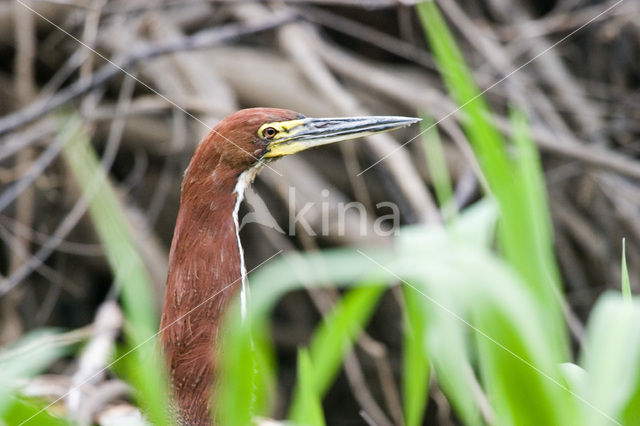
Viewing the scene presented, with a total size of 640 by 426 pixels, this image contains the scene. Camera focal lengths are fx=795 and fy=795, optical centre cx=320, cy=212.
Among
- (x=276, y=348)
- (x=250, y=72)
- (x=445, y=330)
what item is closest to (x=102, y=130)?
(x=250, y=72)

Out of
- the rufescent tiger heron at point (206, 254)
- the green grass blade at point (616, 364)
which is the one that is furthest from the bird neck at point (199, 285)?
the green grass blade at point (616, 364)

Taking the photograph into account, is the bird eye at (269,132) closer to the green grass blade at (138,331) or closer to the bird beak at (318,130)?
the bird beak at (318,130)

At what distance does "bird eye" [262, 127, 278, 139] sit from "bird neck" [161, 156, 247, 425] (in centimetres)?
5

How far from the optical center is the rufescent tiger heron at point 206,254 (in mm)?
618

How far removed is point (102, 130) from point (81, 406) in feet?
3.81

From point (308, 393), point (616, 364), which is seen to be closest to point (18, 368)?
point (308, 393)

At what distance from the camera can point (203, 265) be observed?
2.05ft

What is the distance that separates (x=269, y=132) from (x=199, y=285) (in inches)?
5.8

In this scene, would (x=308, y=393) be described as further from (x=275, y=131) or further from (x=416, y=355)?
(x=275, y=131)

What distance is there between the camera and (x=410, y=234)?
0.71 m

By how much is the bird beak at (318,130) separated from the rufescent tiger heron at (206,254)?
0.01m

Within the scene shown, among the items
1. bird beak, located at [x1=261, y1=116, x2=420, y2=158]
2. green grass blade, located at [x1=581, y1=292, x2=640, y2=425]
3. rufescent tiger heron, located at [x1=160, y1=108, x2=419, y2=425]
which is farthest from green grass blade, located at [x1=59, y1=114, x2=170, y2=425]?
green grass blade, located at [x1=581, y1=292, x2=640, y2=425]

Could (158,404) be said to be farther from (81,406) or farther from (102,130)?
(102,130)

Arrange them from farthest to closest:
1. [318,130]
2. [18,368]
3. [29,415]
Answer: [318,130]
[18,368]
[29,415]
